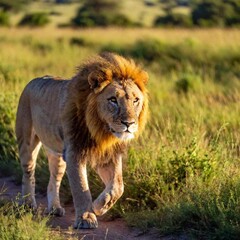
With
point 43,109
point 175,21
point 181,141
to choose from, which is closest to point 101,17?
point 175,21

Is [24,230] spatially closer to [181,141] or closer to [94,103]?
[94,103]

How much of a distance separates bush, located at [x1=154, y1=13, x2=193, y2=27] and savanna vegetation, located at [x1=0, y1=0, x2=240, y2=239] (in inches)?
590

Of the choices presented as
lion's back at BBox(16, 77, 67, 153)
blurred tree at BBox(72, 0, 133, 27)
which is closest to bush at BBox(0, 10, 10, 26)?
blurred tree at BBox(72, 0, 133, 27)

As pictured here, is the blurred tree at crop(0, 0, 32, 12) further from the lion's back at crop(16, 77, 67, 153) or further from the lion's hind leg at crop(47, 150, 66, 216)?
the lion's hind leg at crop(47, 150, 66, 216)

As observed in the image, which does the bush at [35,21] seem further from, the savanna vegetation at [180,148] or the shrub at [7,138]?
the shrub at [7,138]

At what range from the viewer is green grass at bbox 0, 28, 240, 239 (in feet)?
22.1

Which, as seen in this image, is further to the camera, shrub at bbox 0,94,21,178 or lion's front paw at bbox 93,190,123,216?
shrub at bbox 0,94,21,178

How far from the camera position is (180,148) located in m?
8.25

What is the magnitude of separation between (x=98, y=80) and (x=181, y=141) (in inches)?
78.1

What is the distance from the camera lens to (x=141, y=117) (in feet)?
23.2

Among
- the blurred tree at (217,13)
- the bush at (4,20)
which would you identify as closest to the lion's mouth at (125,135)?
the blurred tree at (217,13)

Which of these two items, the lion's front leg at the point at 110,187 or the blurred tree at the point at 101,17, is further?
the blurred tree at the point at 101,17

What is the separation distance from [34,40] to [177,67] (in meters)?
9.17

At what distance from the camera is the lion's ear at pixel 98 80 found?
22.8ft
